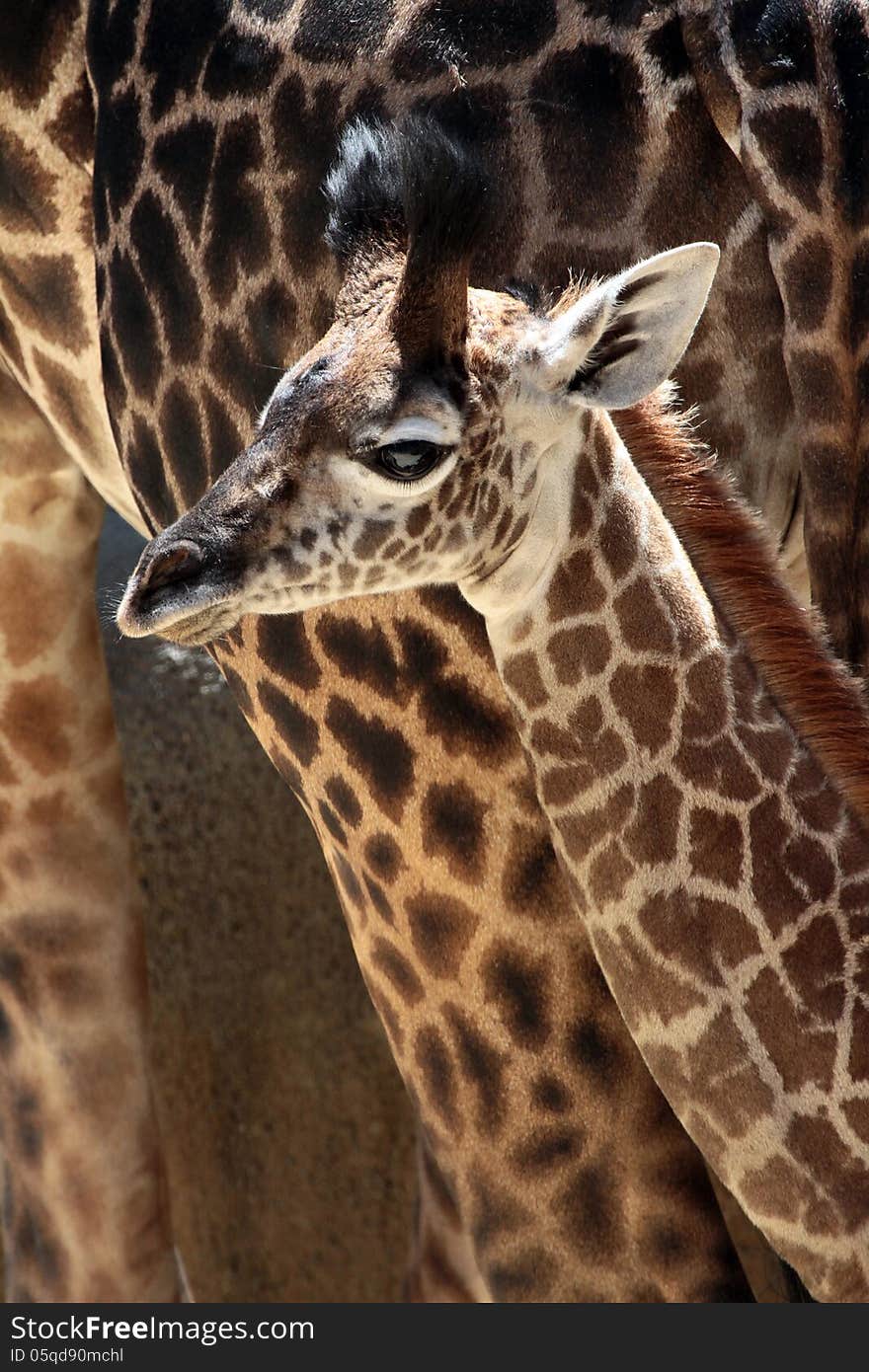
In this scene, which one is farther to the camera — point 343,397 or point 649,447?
point 649,447

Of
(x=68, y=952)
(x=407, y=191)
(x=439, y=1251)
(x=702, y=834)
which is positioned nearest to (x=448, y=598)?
(x=702, y=834)

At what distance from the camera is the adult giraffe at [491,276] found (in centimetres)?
229

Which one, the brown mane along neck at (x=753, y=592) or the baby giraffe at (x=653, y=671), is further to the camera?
the brown mane along neck at (x=753, y=592)

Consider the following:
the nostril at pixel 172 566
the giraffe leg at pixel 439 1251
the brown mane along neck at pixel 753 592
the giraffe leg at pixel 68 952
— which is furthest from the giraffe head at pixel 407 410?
the giraffe leg at pixel 68 952

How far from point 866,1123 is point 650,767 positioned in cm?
44

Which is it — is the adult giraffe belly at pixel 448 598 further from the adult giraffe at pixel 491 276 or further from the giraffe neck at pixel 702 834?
the giraffe neck at pixel 702 834

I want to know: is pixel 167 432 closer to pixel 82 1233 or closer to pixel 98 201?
pixel 98 201

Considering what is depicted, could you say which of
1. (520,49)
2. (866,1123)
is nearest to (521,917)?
(866,1123)

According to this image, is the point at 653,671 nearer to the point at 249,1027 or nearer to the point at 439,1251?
the point at 439,1251

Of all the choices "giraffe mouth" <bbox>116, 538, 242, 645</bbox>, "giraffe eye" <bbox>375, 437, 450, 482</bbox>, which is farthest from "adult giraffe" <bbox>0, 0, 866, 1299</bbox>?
"giraffe mouth" <bbox>116, 538, 242, 645</bbox>

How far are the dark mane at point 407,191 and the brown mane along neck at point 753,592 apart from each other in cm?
34

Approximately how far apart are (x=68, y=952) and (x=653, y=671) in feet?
5.74

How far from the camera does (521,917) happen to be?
8.00 feet

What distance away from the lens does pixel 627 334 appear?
2.11 m
